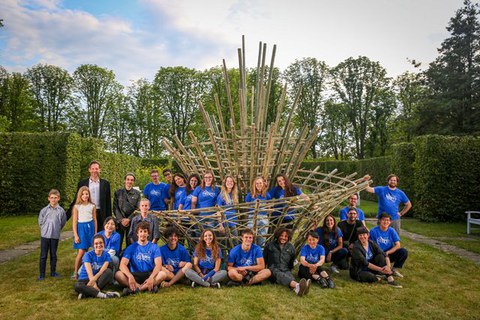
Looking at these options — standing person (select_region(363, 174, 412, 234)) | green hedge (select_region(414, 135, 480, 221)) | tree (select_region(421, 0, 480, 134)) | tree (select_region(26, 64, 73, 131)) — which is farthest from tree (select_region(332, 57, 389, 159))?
standing person (select_region(363, 174, 412, 234))

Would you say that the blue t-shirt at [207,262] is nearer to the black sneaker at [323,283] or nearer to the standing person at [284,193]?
the standing person at [284,193]

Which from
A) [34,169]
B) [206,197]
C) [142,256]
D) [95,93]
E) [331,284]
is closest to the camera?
[142,256]

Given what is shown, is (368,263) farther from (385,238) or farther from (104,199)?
(104,199)

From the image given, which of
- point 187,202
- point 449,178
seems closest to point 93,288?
point 187,202

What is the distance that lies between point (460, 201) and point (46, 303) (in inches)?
374

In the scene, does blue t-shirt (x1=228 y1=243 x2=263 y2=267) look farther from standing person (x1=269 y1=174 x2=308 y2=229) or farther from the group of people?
standing person (x1=269 y1=174 x2=308 y2=229)

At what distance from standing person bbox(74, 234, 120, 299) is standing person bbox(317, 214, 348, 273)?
2.69 meters

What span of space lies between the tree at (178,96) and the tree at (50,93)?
19.5 ft

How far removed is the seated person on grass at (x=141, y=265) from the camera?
3.75 metres

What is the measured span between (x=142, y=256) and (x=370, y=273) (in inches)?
105

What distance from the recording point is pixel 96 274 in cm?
376

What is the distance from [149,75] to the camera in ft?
87.9

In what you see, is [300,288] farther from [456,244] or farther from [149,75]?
[149,75]

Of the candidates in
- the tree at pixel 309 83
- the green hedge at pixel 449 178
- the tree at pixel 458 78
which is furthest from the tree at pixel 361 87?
the green hedge at pixel 449 178
